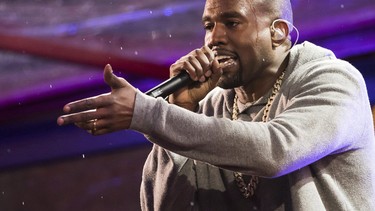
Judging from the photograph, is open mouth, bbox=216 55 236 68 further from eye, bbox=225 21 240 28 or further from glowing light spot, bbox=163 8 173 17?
glowing light spot, bbox=163 8 173 17

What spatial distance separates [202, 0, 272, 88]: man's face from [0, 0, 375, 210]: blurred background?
1.22 meters

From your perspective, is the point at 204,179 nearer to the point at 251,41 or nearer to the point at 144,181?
the point at 144,181

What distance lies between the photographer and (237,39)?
217cm

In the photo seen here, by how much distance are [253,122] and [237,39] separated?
14.8 inches

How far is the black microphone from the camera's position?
184 centimetres

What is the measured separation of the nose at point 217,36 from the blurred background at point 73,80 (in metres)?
1.23

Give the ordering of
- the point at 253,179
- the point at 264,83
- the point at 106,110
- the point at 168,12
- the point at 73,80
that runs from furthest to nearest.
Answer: the point at 73,80, the point at 168,12, the point at 264,83, the point at 253,179, the point at 106,110

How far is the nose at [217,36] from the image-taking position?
7.07 ft

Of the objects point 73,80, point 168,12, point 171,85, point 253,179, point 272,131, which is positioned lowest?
point 73,80

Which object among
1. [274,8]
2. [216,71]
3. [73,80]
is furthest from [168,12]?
[216,71]

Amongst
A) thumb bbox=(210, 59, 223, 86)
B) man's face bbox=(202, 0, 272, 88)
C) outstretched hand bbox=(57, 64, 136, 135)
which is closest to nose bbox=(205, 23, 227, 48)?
man's face bbox=(202, 0, 272, 88)

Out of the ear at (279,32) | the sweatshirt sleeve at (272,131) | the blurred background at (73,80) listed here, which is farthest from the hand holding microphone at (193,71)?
the blurred background at (73,80)

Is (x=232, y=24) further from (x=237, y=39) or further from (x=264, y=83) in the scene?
(x=264, y=83)

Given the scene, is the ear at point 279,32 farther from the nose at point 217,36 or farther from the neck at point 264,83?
the nose at point 217,36
